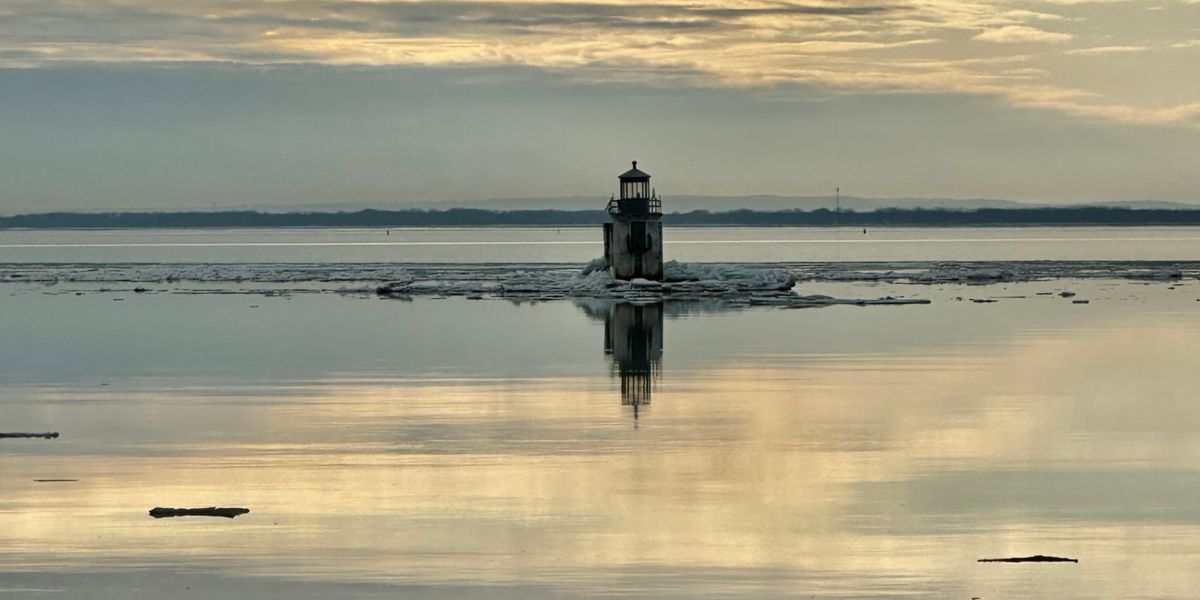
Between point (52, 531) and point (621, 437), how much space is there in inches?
295

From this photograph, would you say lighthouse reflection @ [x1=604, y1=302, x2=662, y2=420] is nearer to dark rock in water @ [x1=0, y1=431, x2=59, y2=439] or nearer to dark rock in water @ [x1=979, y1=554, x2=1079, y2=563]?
dark rock in water @ [x1=0, y1=431, x2=59, y2=439]

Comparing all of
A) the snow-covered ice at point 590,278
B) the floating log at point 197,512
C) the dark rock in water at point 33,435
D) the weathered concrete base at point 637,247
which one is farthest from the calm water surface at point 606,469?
the weathered concrete base at point 637,247

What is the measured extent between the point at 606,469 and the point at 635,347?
17341 mm

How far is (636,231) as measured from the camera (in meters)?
60.9

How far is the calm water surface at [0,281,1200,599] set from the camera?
1271cm

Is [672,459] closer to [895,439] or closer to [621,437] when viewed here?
[621,437]

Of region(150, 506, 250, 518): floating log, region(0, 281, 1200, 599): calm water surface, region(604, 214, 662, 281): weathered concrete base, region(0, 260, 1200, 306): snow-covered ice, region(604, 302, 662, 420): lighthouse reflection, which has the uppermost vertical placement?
region(604, 214, 662, 281): weathered concrete base

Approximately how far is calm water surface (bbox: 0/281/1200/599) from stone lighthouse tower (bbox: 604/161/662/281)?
25.3 m

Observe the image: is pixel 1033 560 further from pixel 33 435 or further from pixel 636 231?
pixel 636 231

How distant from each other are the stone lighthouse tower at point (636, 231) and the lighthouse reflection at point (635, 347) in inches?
321

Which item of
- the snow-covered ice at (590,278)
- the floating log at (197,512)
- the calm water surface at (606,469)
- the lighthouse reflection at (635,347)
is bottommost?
the snow-covered ice at (590,278)

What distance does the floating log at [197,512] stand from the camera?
14.8 m

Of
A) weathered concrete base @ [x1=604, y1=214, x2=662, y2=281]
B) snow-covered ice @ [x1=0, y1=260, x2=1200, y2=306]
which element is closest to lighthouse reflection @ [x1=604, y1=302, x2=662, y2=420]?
snow-covered ice @ [x1=0, y1=260, x2=1200, y2=306]

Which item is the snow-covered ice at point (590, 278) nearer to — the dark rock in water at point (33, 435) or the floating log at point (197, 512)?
the dark rock in water at point (33, 435)
